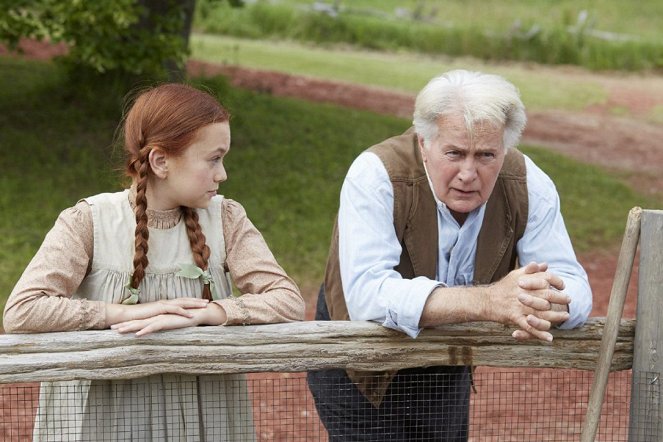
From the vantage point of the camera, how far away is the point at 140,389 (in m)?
3.25

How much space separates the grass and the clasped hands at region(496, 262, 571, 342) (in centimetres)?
512

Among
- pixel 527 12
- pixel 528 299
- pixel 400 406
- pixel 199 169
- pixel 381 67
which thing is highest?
pixel 199 169

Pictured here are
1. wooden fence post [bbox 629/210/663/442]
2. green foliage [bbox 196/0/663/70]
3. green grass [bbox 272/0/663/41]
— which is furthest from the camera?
green grass [bbox 272/0/663/41]

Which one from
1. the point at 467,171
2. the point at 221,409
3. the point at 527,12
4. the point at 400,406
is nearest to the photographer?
the point at 467,171

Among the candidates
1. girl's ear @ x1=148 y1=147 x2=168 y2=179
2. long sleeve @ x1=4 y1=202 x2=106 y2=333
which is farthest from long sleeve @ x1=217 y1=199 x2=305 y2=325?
long sleeve @ x1=4 y1=202 x2=106 y2=333

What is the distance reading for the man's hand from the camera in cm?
309

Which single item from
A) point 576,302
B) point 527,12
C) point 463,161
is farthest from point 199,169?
point 527,12

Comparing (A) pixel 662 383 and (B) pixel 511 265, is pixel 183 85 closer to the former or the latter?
(B) pixel 511 265

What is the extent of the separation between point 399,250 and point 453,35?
19.7m

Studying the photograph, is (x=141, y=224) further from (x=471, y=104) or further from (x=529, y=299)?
(x=529, y=299)

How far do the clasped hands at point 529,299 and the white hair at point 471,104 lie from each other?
15.9 inches

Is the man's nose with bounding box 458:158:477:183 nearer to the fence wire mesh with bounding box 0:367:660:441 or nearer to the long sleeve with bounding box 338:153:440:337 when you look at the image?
the long sleeve with bounding box 338:153:440:337

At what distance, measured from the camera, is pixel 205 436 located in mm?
3270

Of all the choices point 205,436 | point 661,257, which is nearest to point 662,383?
point 661,257
